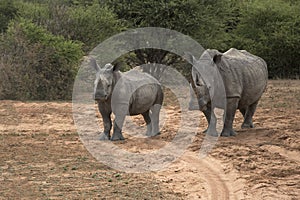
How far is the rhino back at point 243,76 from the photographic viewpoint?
12680mm

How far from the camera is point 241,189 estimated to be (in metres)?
8.79

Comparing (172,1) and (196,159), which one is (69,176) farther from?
(172,1)

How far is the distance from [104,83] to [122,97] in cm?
63

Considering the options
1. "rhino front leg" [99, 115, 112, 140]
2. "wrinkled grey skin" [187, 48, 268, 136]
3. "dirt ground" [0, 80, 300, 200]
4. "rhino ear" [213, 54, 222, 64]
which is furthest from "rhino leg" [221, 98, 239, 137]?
"rhino front leg" [99, 115, 112, 140]

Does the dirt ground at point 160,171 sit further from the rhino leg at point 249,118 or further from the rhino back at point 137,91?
the rhino back at point 137,91

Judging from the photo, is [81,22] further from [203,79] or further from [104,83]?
[203,79]

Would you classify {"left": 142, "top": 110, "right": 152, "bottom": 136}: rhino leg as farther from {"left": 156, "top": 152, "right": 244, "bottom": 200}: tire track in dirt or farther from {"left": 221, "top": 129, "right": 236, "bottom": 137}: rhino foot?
{"left": 156, "top": 152, "right": 244, "bottom": 200}: tire track in dirt

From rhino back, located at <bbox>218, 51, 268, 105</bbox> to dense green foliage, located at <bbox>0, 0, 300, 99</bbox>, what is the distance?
8.95 metres

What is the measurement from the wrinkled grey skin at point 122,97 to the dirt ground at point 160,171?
46 centimetres

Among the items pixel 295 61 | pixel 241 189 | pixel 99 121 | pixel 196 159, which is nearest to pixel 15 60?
pixel 99 121

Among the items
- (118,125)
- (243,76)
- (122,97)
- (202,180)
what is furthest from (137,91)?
(202,180)

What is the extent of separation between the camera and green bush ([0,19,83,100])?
66.0 feet

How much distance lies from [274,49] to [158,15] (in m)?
7.92

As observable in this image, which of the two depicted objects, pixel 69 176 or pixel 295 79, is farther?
pixel 295 79
